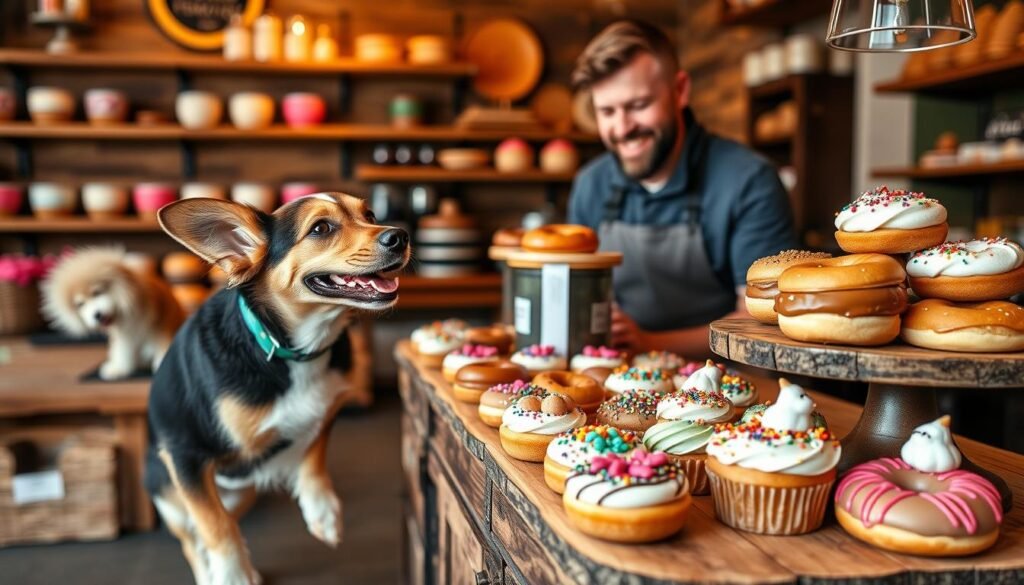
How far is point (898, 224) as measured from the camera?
1.09 m

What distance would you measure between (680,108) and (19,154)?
14.5 ft

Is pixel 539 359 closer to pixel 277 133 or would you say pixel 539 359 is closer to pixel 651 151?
pixel 651 151

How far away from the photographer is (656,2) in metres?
5.84

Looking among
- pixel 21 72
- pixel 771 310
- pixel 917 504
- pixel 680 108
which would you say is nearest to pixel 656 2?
pixel 680 108

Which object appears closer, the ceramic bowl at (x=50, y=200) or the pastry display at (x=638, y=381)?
the pastry display at (x=638, y=381)

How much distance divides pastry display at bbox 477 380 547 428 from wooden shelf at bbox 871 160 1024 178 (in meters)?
2.61

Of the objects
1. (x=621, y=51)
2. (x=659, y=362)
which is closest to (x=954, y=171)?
(x=621, y=51)

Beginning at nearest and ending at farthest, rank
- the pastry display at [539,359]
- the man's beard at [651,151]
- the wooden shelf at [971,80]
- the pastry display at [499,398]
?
the pastry display at [499,398], the pastry display at [539,359], the man's beard at [651,151], the wooden shelf at [971,80]

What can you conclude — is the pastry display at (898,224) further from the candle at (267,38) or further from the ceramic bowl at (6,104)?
the ceramic bowl at (6,104)

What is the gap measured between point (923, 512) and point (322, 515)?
126 centimetres

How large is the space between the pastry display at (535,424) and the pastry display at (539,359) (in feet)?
1.32

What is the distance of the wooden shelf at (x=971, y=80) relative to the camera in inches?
119

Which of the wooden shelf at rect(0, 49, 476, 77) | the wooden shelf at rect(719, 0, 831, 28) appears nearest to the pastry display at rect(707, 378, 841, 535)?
the wooden shelf at rect(719, 0, 831, 28)

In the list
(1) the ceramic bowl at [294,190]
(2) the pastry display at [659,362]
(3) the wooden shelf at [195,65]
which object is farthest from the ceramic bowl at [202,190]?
(2) the pastry display at [659,362]
